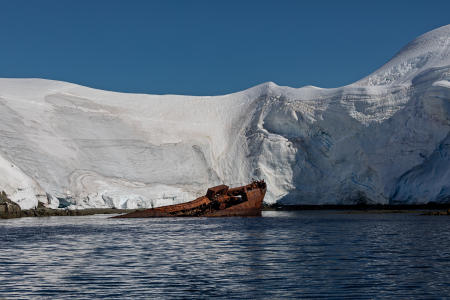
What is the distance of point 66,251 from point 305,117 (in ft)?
139

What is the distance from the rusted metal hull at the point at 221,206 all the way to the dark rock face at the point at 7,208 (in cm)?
901

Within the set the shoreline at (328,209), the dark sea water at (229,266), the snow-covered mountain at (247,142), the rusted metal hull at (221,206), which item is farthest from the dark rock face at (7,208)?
the dark sea water at (229,266)

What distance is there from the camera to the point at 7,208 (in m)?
47.5

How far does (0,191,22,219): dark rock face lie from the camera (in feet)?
154

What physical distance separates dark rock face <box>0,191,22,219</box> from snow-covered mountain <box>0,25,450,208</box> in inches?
22.8

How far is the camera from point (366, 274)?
1464cm

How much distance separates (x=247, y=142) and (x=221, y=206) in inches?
622

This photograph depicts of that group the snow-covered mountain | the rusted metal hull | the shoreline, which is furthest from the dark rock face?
the rusted metal hull

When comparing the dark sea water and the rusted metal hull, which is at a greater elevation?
the rusted metal hull

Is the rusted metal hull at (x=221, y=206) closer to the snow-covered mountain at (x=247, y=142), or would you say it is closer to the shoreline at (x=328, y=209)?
the shoreline at (x=328, y=209)

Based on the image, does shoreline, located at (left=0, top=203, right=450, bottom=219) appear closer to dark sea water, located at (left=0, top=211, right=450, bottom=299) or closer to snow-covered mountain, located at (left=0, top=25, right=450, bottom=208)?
snow-covered mountain, located at (left=0, top=25, right=450, bottom=208)

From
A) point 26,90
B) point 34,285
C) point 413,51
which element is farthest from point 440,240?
point 26,90

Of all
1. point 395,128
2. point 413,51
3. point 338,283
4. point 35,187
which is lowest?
point 338,283

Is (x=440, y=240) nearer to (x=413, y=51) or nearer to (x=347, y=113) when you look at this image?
(x=347, y=113)
